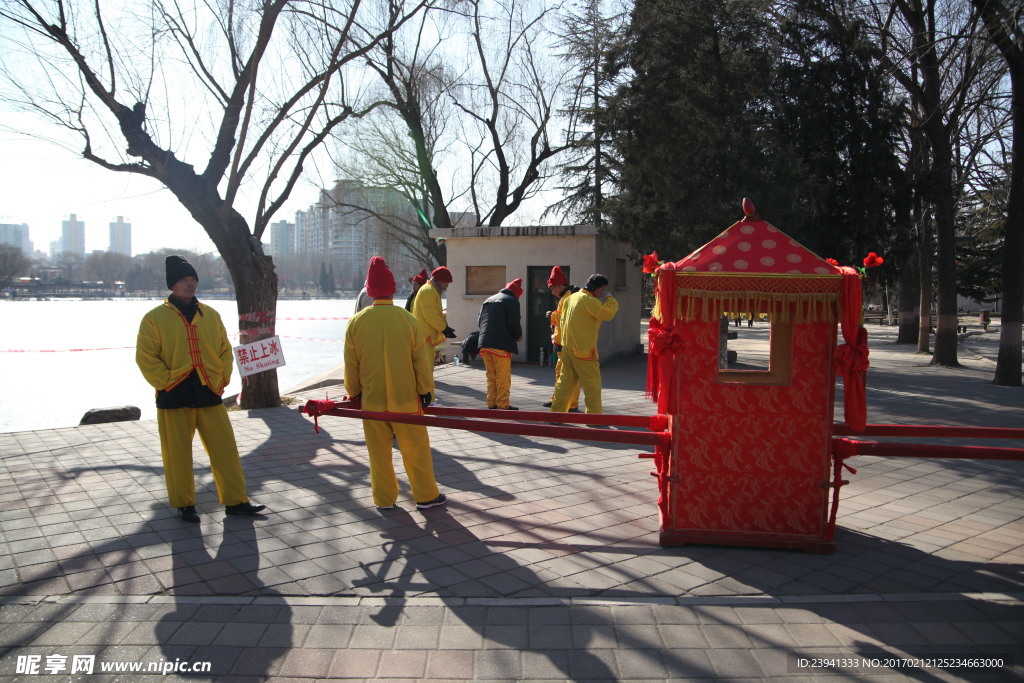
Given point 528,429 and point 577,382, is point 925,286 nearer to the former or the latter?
point 577,382

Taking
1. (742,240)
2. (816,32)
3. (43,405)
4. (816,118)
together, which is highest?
(816,32)

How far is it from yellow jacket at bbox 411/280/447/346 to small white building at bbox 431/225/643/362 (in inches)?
245

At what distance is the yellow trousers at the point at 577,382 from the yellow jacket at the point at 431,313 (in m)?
1.62

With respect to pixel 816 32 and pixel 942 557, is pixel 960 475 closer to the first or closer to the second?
pixel 942 557

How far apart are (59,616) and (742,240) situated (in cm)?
436

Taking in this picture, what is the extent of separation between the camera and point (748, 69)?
1248cm

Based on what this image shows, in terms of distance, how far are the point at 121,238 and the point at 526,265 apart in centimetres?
9597

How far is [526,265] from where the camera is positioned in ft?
49.7

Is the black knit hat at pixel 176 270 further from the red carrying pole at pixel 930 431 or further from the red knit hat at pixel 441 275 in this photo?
the red carrying pole at pixel 930 431

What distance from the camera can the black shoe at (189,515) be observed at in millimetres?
4941

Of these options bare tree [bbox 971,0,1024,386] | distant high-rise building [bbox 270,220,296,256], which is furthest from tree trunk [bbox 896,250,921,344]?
distant high-rise building [bbox 270,220,296,256]

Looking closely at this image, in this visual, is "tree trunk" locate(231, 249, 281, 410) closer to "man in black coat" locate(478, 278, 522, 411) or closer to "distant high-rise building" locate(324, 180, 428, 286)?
"man in black coat" locate(478, 278, 522, 411)

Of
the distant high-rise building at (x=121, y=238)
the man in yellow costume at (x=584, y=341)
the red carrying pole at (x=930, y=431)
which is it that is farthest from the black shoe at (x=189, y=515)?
the distant high-rise building at (x=121, y=238)

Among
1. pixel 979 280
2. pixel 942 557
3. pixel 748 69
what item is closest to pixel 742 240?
pixel 942 557
